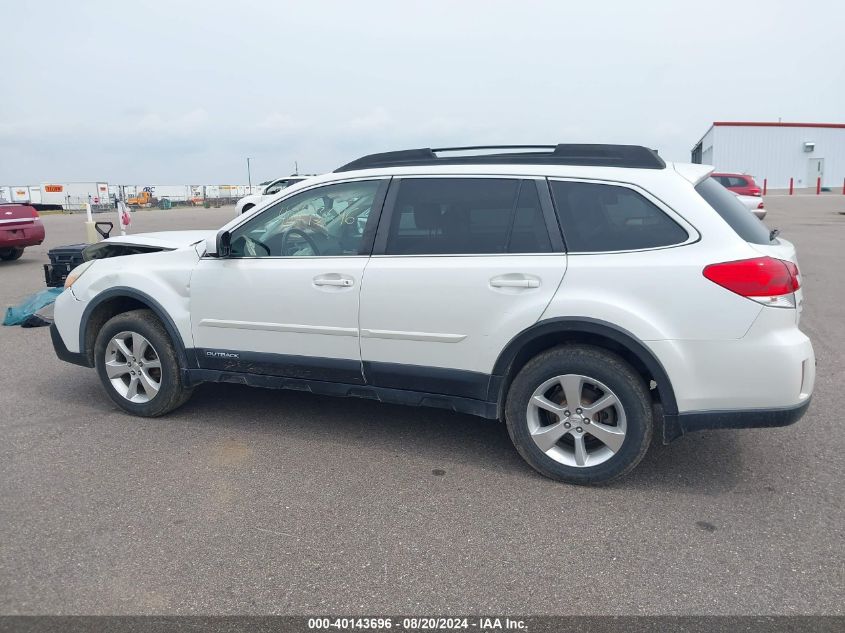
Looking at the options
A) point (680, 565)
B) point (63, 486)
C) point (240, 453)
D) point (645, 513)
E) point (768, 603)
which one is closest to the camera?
point (768, 603)

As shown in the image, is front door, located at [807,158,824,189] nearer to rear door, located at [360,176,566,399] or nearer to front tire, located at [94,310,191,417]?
rear door, located at [360,176,566,399]

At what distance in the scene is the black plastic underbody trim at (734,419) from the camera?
130 inches

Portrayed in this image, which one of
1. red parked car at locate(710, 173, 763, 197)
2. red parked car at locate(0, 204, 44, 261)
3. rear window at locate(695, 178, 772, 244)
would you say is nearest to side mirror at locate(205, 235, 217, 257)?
rear window at locate(695, 178, 772, 244)

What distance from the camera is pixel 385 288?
3881mm

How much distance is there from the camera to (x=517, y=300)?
3586 millimetres

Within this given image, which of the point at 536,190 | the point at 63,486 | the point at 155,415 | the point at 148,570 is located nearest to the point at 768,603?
the point at 536,190

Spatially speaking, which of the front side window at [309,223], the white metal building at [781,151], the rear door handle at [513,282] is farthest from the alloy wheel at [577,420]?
the white metal building at [781,151]

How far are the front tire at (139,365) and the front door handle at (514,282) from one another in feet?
7.83

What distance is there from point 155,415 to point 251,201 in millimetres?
16136

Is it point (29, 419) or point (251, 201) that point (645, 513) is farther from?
point (251, 201)

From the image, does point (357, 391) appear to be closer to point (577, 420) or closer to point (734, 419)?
point (577, 420)

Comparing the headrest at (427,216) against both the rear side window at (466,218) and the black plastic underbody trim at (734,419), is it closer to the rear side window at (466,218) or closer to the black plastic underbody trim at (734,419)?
the rear side window at (466,218)

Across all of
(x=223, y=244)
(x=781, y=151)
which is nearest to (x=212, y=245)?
(x=223, y=244)

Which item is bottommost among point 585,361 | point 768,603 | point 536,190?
point 768,603
